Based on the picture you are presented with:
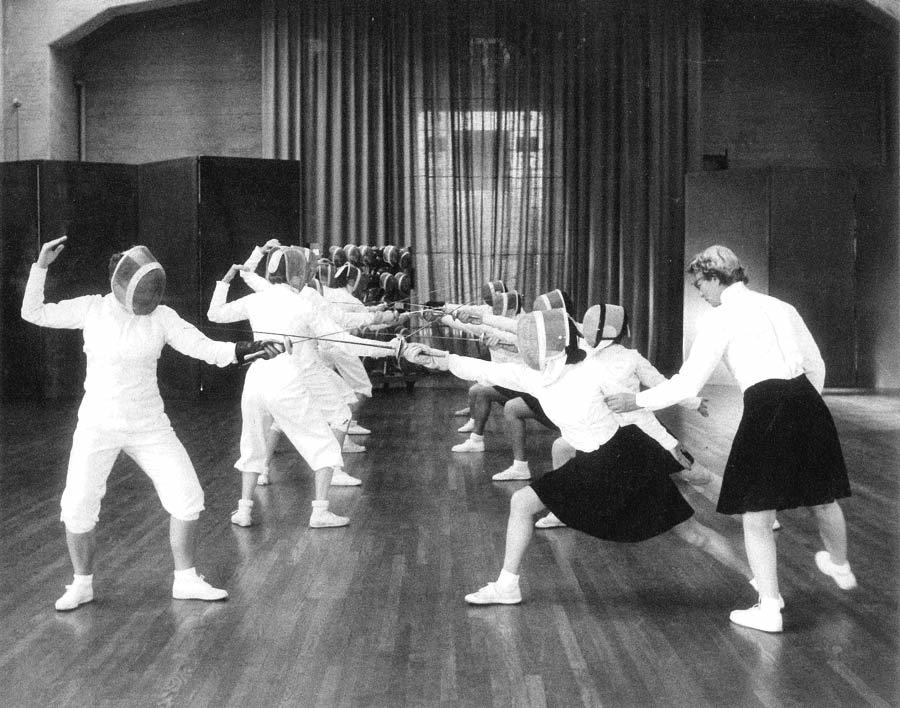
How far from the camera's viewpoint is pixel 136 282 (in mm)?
3588

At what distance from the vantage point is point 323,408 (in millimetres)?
5438

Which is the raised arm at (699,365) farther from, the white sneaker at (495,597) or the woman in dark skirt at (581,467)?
the white sneaker at (495,597)

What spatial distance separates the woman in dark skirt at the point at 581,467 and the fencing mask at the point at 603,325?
45 centimetres

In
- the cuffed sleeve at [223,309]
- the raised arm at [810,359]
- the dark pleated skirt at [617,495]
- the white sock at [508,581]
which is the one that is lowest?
the white sock at [508,581]

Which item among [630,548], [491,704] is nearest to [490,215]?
[630,548]

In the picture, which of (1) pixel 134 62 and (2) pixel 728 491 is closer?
(2) pixel 728 491

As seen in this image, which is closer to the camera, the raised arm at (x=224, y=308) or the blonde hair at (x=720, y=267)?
the blonde hair at (x=720, y=267)

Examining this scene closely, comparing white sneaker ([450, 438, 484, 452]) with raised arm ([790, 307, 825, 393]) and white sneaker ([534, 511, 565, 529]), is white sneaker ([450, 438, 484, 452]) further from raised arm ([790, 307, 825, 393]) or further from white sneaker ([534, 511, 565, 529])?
raised arm ([790, 307, 825, 393])

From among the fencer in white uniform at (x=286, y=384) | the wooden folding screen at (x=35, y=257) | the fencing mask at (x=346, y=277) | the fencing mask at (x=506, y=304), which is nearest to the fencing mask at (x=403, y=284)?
the fencing mask at (x=346, y=277)

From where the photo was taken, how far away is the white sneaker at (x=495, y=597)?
12.3 ft

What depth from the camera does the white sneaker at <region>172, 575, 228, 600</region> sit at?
379cm

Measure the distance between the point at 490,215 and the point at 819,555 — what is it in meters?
9.97

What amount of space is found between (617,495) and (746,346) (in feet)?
2.04

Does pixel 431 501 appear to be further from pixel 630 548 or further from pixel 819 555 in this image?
pixel 819 555
